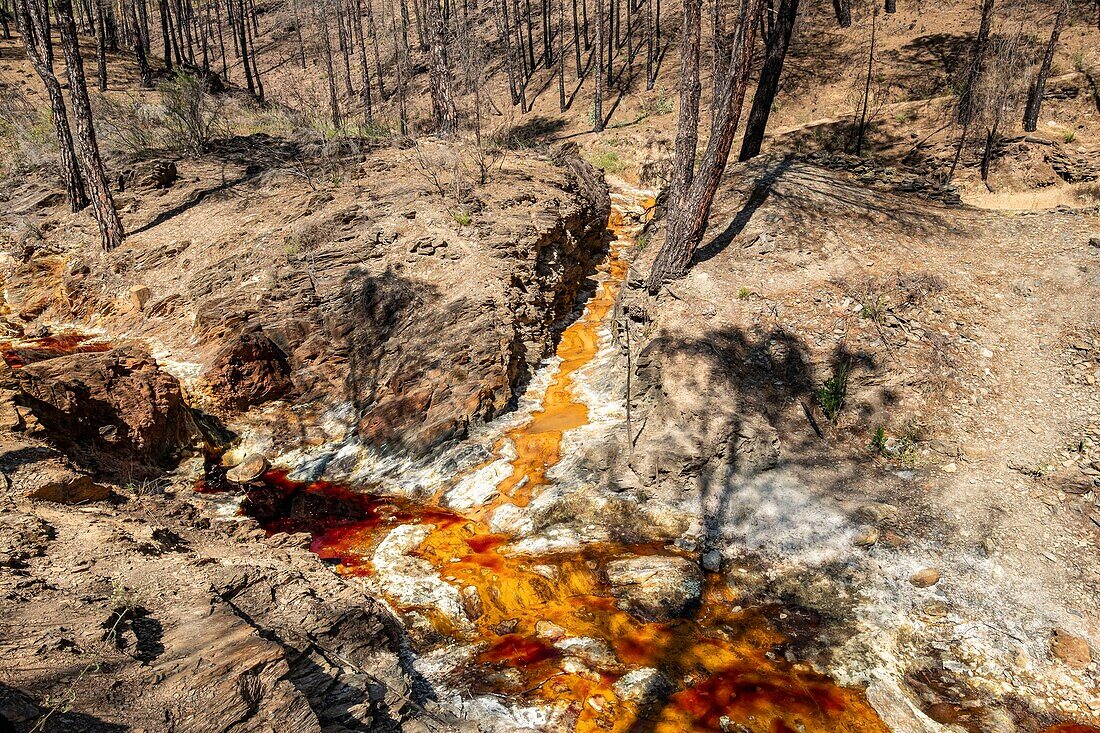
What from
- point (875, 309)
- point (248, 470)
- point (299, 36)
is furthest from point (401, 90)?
point (299, 36)

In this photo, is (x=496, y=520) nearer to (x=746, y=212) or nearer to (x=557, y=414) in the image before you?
(x=557, y=414)

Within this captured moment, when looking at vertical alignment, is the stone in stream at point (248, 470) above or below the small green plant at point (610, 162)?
below

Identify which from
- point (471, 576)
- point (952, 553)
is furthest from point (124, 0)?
point (952, 553)

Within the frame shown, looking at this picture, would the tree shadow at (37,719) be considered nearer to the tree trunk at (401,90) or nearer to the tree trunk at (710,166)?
the tree trunk at (710,166)

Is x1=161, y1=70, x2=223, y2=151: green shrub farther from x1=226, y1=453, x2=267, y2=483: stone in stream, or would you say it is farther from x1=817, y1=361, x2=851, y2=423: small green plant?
x1=817, y1=361, x2=851, y2=423: small green plant

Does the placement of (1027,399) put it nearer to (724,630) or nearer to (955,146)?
(724,630)

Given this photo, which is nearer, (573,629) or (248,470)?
(573,629)

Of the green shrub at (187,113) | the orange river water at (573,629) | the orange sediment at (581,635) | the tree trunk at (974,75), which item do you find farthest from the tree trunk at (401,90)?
the tree trunk at (974,75)
